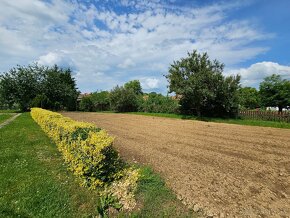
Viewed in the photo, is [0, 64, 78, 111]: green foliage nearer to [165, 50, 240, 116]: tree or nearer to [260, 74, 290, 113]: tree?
[165, 50, 240, 116]: tree

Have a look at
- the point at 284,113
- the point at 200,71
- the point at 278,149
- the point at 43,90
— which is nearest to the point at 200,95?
the point at 200,71

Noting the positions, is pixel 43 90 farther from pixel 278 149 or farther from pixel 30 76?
pixel 278 149

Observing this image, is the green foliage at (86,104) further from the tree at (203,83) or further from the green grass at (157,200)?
the green grass at (157,200)

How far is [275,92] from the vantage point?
34.6m

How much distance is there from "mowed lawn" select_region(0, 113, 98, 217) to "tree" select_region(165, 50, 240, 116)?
1613cm

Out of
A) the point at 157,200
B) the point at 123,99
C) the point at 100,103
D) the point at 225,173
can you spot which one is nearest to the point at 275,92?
the point at 123,99

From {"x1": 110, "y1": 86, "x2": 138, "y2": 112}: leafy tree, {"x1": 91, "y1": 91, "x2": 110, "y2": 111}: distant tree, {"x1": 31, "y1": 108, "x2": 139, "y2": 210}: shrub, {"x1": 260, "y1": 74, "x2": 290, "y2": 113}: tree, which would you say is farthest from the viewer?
{"x1": 91, "y1": 91, "x2": 110, "y2": 111}: distant tree

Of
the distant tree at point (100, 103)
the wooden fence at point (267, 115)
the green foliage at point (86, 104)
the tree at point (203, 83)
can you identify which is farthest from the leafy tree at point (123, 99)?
the wooden fence at point (267, 115)

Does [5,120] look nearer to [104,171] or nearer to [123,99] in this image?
[104,171]

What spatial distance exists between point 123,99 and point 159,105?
27.4ft

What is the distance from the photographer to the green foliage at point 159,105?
29.1 meters

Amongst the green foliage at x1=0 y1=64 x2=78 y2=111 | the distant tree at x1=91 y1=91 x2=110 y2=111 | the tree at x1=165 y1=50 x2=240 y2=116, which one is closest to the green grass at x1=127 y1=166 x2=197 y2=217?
the tree at x1=165 y1=50 x2=240 y2=116

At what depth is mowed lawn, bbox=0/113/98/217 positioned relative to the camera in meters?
3.71

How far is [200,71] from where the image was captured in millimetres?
20906
